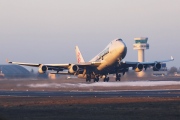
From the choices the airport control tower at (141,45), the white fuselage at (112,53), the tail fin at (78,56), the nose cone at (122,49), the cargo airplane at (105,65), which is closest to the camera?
the nose cone at (122,49)

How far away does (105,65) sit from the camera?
7406cm

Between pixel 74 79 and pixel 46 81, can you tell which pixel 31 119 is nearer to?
pixel 46 81

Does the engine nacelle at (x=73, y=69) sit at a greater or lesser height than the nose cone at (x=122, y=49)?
lesser

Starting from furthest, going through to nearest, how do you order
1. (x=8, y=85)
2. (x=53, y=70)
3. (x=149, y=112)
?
1. (x=8, y=85)
2. (x=53, y=70)
3. (x=149, y=112)

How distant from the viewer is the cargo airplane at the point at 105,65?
238 ft

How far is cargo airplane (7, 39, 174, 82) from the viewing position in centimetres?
7268

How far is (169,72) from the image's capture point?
131 m

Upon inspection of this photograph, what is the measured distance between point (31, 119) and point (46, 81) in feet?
206

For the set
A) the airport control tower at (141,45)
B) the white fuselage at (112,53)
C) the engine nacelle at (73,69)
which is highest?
the airport control tower at (141,45)

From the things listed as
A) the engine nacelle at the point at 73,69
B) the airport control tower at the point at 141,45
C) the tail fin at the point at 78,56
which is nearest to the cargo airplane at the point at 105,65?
the engine nacelle at the point at 73,69

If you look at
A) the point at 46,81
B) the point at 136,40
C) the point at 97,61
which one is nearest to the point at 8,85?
the point at 46,81

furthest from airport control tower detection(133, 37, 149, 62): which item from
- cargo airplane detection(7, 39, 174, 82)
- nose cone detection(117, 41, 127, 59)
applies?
nose cone detection(117, 41, 127, 59)

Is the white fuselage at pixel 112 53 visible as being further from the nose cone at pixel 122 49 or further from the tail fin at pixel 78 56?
the tail fin at pixel 78 56

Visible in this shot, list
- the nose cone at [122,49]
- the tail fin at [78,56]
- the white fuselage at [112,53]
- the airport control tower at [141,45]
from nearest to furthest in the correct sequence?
the nose cone at [122,49] → the white fuselage at [112,53] → the tail fin at [78,56] → the airport control tower at [141,45]
